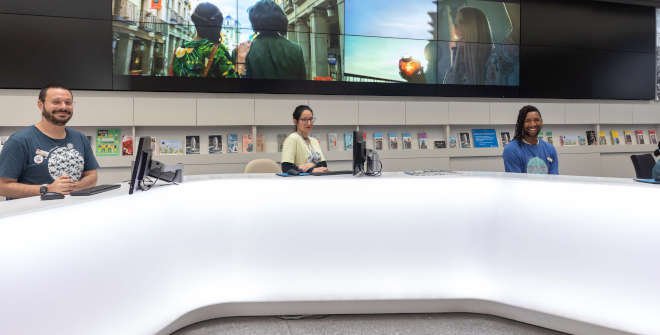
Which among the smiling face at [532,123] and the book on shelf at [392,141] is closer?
the smiling face at [532,123]

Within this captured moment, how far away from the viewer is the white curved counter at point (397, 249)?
82.0 inches

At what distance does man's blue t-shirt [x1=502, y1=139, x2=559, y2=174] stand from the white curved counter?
1.92 feet

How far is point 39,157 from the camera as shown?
2.45 meters

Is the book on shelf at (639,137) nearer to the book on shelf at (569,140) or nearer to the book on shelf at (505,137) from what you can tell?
the book on shelf at (569,140)

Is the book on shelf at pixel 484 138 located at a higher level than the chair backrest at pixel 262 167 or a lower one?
higher

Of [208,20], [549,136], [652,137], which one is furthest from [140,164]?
[652,137]

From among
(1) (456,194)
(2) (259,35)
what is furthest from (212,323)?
(2) (259,35)

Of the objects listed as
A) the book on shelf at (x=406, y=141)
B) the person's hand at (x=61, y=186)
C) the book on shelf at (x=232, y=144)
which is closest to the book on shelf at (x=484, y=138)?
the book on shelf at (x=406, y=141)

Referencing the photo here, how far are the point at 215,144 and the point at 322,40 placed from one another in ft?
6.08

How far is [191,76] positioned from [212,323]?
10.7 ft

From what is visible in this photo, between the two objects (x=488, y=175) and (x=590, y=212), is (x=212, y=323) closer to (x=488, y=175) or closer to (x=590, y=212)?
(x=488, y=175)

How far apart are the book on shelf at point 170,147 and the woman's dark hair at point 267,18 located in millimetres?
1655

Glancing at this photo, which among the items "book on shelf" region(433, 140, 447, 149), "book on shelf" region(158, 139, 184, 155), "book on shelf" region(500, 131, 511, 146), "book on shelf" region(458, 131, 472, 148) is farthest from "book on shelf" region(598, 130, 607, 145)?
"book on shelf" region(158, 139, 184, 155)

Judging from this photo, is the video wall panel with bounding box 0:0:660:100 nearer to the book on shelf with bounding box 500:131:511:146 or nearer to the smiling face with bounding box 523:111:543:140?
the book on shelf with bounding box 500:131:511:146
